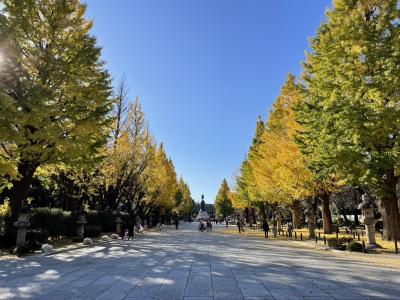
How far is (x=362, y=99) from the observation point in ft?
58.0

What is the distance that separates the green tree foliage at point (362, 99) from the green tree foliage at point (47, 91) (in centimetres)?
1255

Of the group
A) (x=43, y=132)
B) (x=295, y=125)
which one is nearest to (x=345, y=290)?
(x=43, y=132)

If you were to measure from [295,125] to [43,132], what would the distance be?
17.6 m

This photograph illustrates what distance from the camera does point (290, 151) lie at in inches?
1059

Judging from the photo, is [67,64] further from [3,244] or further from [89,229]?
[89,229]

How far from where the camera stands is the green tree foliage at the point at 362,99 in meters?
16.8

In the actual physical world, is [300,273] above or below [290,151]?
below


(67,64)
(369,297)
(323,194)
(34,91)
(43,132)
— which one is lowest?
(369,297)

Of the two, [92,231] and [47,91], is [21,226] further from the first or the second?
[92,231]

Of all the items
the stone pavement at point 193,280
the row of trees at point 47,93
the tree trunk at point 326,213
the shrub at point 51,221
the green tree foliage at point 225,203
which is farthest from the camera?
the green tree foliage at point 225,203

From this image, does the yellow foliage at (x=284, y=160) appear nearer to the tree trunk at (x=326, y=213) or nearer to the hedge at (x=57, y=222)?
the tree trunk at (x=326, y=213)

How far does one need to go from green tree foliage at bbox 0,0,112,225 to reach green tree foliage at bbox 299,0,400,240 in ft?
41.2

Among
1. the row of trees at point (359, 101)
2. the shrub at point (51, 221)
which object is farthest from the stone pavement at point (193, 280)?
the shrub at point (51, 221)

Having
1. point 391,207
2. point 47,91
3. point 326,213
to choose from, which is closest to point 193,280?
point 47,91
